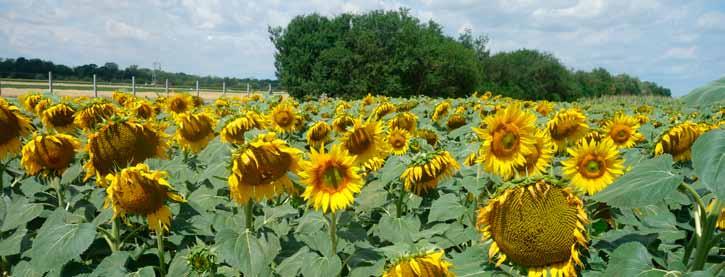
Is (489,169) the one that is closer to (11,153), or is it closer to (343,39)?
(11,153)

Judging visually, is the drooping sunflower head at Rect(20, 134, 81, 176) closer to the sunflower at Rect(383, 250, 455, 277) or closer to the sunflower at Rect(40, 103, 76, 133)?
the sunflower at Rect(40, 103, 76, 133)

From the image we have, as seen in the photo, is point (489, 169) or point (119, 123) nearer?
point (119, 123)

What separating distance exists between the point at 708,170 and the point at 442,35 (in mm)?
63582

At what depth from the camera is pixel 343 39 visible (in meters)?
40.5

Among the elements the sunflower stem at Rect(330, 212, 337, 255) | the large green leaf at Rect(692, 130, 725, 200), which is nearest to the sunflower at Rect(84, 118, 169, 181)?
the sunflower stem at Rect(330, 212, 337, 255)

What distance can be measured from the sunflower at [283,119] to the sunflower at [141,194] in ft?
8.27

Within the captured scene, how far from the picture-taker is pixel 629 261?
159 cm

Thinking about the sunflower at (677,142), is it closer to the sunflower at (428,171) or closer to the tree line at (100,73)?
the sunflower at (428,171)

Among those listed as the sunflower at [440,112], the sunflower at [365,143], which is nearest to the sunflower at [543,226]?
the sunflower at [365,143]

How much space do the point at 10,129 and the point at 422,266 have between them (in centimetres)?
274

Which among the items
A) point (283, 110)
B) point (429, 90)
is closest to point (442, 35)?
point (429, 90)

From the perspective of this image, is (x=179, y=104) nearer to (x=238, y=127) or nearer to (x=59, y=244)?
(x=238, y=127)

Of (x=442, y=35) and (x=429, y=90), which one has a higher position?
(x=442, y=35)

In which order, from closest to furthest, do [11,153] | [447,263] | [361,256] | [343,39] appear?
[447,263], [361,256], [11,153], [343,39]
